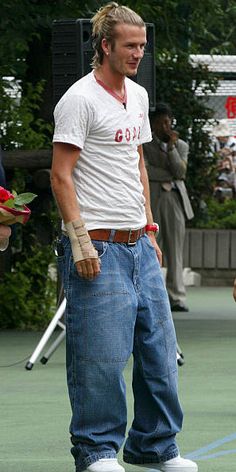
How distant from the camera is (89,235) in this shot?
6.57 meters

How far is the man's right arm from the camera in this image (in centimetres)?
648

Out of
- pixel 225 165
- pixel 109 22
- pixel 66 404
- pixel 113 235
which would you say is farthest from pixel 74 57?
pixel 225 165

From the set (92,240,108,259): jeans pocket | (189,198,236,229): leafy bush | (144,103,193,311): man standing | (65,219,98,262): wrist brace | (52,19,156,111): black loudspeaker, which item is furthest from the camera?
(189,198,236,229): leafy bush

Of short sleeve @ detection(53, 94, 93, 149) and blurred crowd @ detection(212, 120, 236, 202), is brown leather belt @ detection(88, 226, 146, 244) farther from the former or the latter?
blurred crowd @ detection(212, 120, 236, 202)

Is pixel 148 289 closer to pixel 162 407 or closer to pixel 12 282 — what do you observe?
pixel 162 407

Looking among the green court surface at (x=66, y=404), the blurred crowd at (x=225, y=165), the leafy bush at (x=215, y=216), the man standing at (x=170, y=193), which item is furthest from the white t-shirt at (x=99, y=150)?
the blurred crowd at (x=225, y=165)

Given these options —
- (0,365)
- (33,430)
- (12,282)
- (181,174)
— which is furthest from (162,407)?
(181,174)

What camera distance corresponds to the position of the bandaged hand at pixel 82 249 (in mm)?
6469

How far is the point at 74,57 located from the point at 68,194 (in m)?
4.89

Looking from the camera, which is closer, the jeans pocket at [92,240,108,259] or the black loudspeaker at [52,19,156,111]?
the jeans pocket at [92,240,108,259]

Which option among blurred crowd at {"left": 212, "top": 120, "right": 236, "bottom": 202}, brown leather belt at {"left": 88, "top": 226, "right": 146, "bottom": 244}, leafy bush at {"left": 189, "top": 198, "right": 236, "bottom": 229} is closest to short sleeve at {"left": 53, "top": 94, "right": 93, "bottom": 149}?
brown leather belt at {"left": 88, "top": 226, "right": 146, "bottom": 244}

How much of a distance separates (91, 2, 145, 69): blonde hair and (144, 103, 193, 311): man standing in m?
9.35

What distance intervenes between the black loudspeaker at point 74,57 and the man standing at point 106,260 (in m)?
4.49

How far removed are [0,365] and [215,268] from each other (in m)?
9.86
